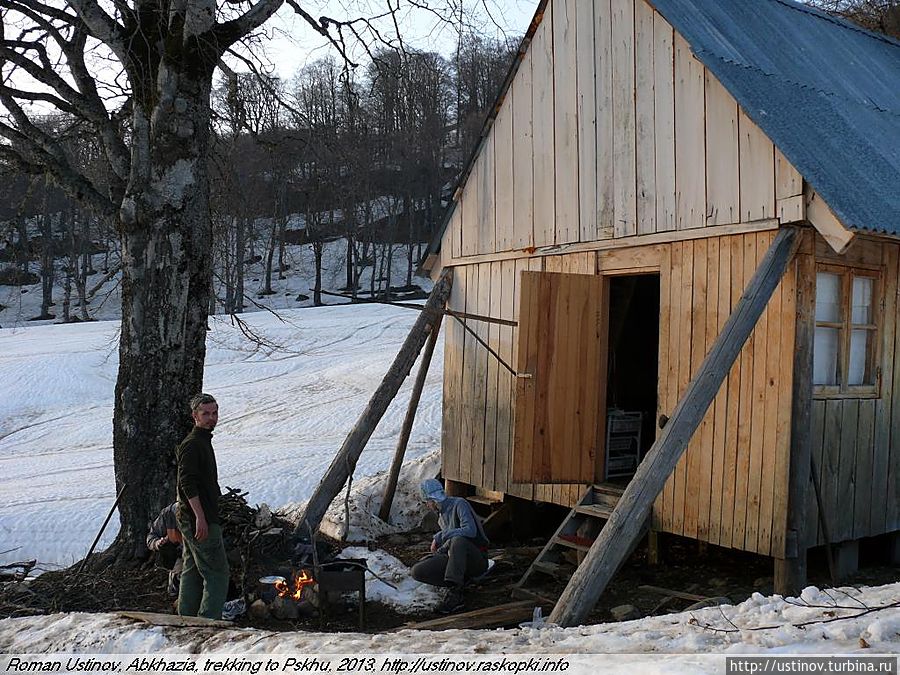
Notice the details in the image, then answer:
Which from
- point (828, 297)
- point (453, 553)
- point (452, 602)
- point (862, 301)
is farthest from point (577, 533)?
point (862, 301)

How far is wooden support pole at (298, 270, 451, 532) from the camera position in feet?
28.6

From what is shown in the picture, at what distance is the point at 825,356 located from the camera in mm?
7805

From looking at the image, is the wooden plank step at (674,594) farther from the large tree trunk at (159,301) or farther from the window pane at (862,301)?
the large tree trunk at (159,301)

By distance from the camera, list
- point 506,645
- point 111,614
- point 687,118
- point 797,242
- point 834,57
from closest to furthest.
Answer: point 506,645 < point 111,614 < point 797,242 < point 687,118 < point 834,57

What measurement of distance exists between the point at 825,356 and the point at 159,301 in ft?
20.2

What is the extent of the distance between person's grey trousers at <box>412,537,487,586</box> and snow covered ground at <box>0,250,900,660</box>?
0.47 feet

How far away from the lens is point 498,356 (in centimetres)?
1010

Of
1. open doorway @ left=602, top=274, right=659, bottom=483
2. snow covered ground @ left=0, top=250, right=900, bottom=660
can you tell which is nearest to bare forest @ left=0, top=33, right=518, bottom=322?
snow covered ground @ left=0, top=250, right=900, bottom=660

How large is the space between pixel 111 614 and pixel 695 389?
4.44 meters

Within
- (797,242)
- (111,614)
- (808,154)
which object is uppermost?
(808,154)

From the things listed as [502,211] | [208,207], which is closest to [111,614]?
[208,207]

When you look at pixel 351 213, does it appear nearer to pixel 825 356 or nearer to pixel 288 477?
pixel 288 477

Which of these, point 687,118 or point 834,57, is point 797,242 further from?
point 834,57

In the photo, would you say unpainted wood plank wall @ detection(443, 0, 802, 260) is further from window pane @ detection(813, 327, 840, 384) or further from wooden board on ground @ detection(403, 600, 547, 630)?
wooden board on ground @ detection(403, 600, 547, 630)
